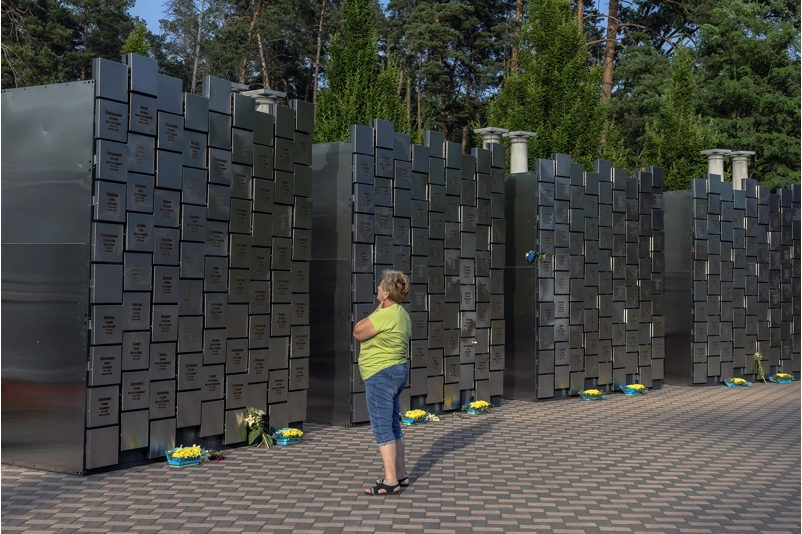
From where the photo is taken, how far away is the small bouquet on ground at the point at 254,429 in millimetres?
9562

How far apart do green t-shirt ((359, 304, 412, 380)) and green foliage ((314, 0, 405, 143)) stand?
1906 cm

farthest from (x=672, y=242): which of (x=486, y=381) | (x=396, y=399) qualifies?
(x=396, y=399)

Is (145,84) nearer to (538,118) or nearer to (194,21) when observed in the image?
(538,118)

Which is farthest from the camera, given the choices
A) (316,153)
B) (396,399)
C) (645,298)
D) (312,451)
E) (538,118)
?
(538,118)

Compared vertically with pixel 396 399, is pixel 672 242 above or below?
above

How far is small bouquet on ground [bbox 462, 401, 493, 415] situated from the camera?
40.5ft

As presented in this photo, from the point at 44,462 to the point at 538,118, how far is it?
59.7ft

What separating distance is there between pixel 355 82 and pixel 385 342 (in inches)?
782

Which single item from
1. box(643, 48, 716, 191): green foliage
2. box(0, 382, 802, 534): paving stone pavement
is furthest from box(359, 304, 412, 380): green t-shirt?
box(643, 48, 716, 191): green foliage

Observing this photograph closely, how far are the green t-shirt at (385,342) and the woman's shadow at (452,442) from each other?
1305 mm

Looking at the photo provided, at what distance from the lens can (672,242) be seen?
1641 centimetres

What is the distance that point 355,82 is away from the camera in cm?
2633

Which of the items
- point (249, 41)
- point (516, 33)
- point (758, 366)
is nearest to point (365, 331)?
point (758, 366)

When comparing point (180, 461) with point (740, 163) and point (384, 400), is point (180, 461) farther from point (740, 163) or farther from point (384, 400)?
point (740, 163)
